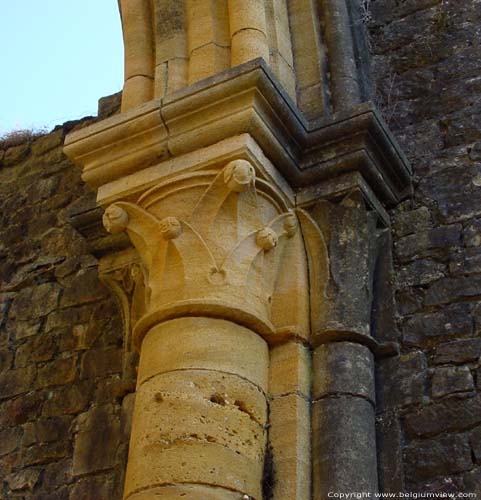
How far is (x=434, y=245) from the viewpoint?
406cm

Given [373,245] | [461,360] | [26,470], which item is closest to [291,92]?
[373,245]

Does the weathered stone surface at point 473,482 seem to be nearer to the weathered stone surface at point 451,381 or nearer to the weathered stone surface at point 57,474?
the weathered stone surface at point 451,381

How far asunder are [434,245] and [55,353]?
1.98 m

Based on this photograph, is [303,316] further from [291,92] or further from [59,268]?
[59,268]

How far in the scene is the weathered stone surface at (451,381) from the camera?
3.60 meters

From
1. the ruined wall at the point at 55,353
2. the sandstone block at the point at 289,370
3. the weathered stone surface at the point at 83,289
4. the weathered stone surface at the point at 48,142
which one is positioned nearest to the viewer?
the sandstone block at the point at 289,370

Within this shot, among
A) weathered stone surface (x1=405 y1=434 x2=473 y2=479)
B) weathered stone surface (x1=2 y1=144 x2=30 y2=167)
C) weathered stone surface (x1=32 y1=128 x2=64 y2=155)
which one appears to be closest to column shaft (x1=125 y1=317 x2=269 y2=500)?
weathered stone surface (x1=405 y1=434 x2=473 y2=479)

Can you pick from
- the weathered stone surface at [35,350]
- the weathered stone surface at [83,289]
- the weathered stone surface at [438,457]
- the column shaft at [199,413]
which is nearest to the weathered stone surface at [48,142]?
the weathered stone surface at [83,289]

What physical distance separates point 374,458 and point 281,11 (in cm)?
218

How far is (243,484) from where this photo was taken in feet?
10.8

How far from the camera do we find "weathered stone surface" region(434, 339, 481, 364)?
3.67 meters

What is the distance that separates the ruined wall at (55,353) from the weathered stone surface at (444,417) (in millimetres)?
1287

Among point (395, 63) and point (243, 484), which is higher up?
point (395, 63)

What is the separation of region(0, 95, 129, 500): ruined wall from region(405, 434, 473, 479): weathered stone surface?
4.21 ft
